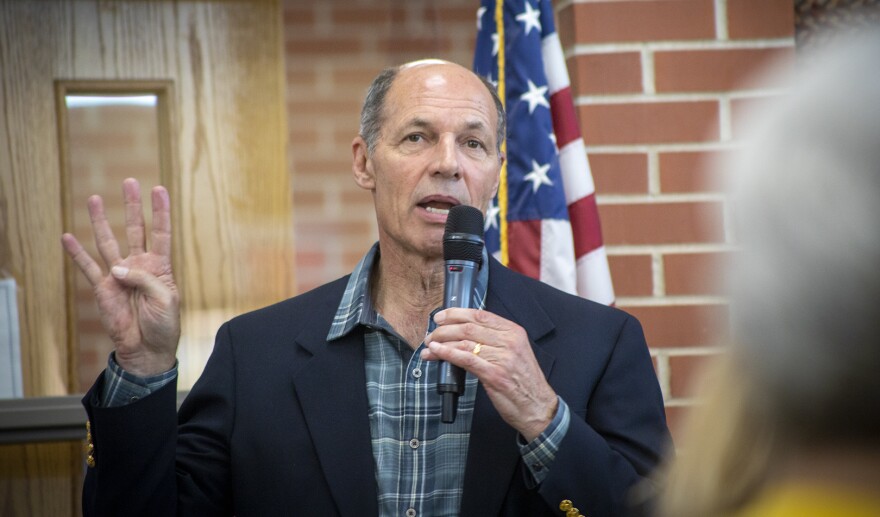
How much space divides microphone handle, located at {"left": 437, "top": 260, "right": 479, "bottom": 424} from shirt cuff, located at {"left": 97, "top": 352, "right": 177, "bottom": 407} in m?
0.50

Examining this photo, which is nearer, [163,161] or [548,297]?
[548,297]

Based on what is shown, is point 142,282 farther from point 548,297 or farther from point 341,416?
point 548,297

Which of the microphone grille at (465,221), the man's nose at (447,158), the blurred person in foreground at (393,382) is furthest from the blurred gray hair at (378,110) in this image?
the microphone grille at (465,221)

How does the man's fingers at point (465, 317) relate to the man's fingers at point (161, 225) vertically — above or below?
below

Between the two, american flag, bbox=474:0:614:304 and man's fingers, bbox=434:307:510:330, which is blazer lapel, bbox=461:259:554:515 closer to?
man's fingers, bbox=434:307:510:330

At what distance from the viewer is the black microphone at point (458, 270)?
149cm

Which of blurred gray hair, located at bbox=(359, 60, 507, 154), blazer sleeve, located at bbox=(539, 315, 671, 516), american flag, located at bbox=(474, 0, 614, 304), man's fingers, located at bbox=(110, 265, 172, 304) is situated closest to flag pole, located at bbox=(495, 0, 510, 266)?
american flag, located at bbox=(474, 0, 614, 304)

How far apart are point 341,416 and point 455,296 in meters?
0.38

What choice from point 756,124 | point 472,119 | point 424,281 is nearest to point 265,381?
point 424,281

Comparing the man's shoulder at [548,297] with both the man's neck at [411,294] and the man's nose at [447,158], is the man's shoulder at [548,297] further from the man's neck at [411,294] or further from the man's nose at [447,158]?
the man's nose at [447,158]

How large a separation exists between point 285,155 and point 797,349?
8.88ft

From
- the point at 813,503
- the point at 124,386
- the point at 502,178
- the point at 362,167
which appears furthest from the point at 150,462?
the point at 813,503

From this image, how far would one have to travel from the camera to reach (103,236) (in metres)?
1.68

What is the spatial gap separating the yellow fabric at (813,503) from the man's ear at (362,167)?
59.7 inches
